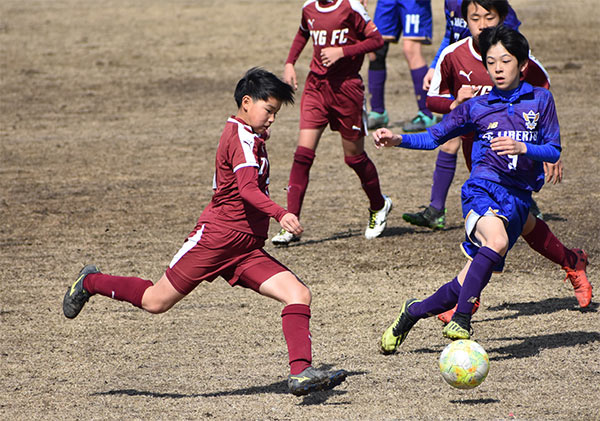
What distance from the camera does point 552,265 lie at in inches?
303

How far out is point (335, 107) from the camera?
8.48 metres

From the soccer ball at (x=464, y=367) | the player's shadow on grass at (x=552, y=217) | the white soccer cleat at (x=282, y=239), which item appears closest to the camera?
the soccer ball at (x=464, y=367)

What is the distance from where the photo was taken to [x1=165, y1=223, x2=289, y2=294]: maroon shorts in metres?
5.26

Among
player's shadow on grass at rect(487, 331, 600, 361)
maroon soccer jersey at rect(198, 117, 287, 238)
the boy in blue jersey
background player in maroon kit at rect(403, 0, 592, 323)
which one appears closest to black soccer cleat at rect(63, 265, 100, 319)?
maroon soccer jersey at rect(198, 117, 287, 238)

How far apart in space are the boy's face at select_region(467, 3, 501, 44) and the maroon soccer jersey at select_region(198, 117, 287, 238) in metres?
2.11

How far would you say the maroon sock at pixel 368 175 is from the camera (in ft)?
27.9

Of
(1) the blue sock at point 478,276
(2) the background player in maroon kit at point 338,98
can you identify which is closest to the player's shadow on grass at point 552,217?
(2) the background player in maroon kit at point 338,98

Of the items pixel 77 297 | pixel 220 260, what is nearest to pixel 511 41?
pixel 220 260

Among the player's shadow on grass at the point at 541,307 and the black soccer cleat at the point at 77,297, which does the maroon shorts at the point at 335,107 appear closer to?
the player's shadow on grass at the point at 541,307

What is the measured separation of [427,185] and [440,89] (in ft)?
11.1

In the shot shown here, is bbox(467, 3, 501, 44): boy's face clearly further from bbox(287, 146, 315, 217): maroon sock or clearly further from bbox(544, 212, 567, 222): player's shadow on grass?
bbox(544, 212, 567, 222): player's shadow on grass

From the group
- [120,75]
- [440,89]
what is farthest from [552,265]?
[120,75]

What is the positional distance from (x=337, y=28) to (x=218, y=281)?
264 cm

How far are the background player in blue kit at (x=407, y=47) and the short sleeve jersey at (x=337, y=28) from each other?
4.13 metres
